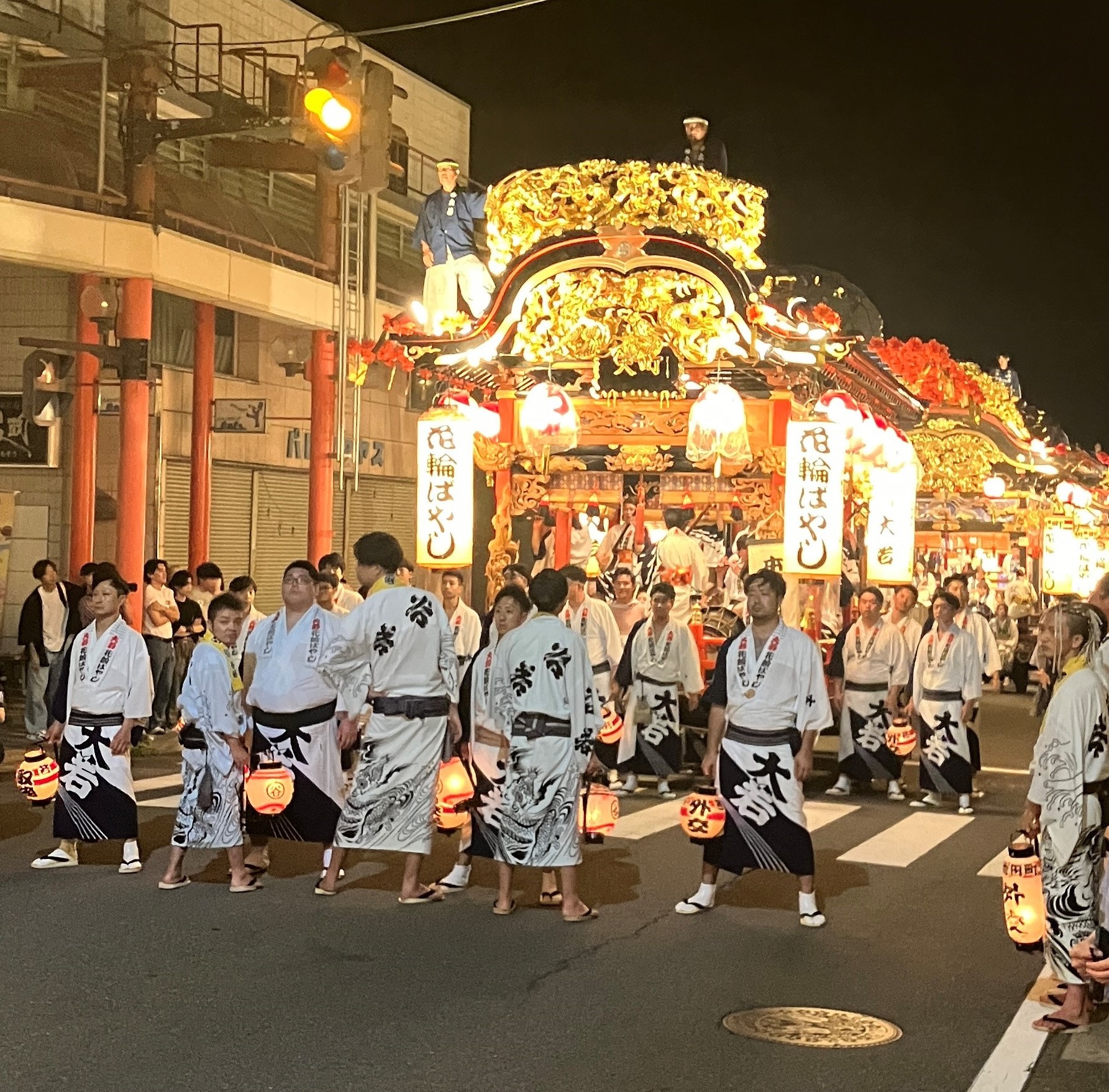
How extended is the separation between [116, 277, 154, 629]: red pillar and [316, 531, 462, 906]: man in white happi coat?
9773 millimetres

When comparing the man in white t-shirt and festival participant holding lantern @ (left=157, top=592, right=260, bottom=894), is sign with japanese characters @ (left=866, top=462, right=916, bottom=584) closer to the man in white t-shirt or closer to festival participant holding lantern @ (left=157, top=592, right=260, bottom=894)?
the man in white t-shirt

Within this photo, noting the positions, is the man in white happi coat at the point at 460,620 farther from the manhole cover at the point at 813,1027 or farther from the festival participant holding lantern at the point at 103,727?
the manhole cover at the point at 813,1027

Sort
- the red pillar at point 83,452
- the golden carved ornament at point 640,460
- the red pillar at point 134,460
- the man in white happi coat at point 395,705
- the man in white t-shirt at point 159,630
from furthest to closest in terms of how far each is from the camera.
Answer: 1. the red pillar at point 83,452
2. the red pillar at point 134,460
3. the golden carved ornament at point 640,460
4. the man in white t-shirt at point 159,630
5. the man in white happi coat at point 395,705

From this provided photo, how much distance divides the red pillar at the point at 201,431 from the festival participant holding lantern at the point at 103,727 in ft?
38.8

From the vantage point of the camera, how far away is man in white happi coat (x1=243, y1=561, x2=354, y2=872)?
861 cm

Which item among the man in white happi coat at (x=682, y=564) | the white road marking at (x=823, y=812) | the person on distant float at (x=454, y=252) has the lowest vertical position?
the white road marking at (x=823, y=812)

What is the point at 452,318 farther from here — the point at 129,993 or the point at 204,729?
the point at 129,993

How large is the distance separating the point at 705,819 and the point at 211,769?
2703mm

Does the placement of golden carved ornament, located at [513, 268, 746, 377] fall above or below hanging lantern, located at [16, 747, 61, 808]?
above

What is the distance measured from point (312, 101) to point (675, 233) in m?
4.11

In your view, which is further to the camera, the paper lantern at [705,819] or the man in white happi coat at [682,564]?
the man in white happi coat at [682,564]

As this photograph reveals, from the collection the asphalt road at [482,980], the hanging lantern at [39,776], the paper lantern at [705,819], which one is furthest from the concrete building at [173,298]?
the paper lantern at [705,819]

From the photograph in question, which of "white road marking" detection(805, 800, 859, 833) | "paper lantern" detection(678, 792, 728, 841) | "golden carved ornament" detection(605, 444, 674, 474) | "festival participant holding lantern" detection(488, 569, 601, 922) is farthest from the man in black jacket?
"paper lantern" detection(678, 792, 728, 841)

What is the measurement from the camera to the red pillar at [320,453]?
21750mm
